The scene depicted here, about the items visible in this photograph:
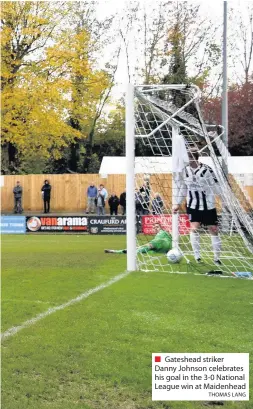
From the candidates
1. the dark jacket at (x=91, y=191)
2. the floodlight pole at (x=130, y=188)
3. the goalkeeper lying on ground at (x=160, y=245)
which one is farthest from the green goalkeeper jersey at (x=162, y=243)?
the dark jacket at (x=91, y=191)

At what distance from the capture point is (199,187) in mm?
10688

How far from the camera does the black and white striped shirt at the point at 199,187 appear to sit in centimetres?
1071

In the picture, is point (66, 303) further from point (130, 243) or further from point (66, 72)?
point (66, 72)

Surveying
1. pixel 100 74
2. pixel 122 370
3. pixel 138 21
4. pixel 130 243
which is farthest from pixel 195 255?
pixel 138 21

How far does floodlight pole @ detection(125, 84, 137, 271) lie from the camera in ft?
34.4

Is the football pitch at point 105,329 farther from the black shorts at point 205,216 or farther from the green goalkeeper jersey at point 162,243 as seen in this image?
the green goalkeeper jersey at point 162,243

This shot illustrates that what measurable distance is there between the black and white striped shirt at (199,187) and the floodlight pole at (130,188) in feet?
2.99

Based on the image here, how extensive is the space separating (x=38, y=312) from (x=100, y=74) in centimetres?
2816

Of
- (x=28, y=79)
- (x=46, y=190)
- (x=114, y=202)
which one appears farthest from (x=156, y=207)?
(x=28, y=79)

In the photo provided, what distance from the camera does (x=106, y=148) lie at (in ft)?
168

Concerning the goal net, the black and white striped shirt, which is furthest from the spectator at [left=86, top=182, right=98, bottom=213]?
the black and white striped shirt

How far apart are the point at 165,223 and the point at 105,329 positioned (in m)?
9.35

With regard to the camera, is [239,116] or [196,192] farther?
[239,116]

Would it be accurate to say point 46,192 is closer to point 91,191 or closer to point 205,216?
point 91,191
